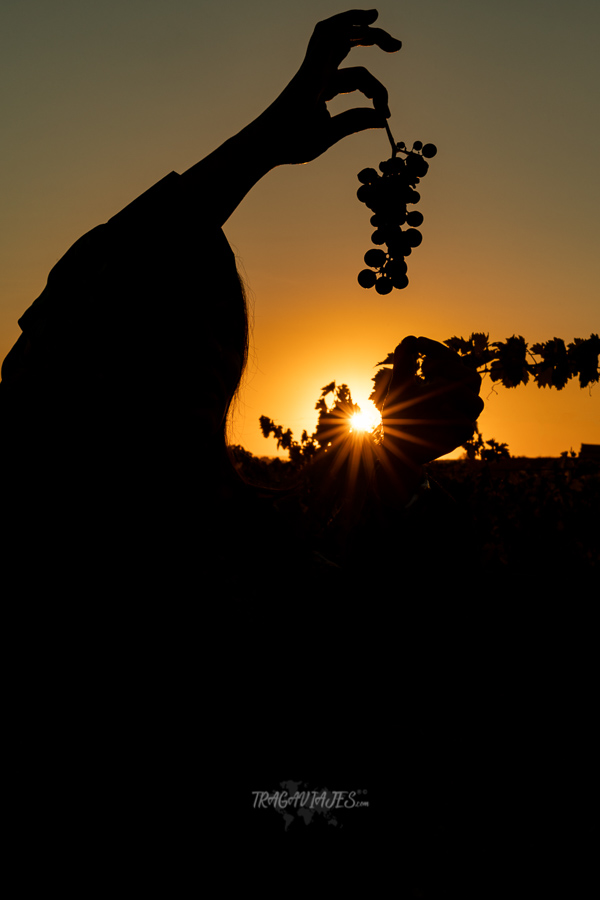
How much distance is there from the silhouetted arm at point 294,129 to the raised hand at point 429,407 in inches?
19.8

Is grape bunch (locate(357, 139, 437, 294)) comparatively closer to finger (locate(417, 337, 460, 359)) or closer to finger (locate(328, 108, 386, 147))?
finger (locate(417, 337, 460, 359))

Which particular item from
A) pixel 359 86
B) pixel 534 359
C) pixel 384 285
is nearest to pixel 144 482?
pixel 359 86

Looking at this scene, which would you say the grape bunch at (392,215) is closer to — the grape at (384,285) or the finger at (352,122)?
the grape at (384,285)

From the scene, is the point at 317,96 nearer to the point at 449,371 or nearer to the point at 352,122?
the point at 352,122

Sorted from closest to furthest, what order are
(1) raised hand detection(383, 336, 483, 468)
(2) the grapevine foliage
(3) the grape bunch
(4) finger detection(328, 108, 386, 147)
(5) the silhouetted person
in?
(5) the silhouetted person → (4) finger detection(328, 108, 386, 147) → (1) raised hand detection(383, 336, 483, 468) → (3) the grape bunch → (2) the grapevine foliage

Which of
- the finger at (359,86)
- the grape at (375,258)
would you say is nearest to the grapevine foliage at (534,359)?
the grape at (375,258)

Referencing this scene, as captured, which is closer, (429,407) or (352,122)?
(352,122)

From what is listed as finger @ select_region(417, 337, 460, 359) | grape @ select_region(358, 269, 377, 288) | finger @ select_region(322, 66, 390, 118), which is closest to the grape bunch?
grape @ select_region(358, 269, 377, 288)

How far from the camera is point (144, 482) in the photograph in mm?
746

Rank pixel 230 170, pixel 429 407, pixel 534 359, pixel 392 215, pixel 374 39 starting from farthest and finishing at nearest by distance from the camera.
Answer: pixel 534 359 < pixel 392 215 < pixel 429 407 < pixel 374 39 < pixel 230 170

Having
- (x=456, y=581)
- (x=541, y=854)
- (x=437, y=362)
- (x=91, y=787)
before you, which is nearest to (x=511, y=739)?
(x=541, y=854)

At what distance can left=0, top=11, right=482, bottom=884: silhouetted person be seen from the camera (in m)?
0.69

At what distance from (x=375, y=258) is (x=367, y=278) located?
75 mm

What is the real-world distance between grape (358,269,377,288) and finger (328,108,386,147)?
80 cm
